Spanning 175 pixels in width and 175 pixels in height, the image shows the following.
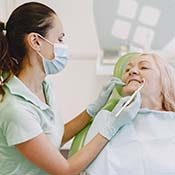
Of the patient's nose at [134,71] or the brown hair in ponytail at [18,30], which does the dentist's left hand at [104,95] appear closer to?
the patient's nose at [134,71]

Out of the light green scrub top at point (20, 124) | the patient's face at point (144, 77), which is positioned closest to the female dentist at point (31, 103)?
the light green scrub top at point (20, 124)

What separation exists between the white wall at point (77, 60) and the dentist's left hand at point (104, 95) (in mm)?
720

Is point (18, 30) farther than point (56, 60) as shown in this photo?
No

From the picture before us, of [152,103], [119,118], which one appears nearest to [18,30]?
[119,118]

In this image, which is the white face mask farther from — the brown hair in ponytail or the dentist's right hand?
the dentist's right hand

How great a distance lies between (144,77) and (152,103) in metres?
0.13

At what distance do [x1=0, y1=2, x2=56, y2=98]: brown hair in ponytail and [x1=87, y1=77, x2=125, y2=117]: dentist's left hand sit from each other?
448mm

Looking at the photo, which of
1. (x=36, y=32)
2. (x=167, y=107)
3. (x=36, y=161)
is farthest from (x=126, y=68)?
(x=36, y=161)

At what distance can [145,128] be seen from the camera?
1.75 meters

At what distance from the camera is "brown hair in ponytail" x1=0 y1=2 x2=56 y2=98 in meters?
1.51

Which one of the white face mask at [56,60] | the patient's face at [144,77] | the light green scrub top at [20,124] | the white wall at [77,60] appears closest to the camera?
the light green scrub top at [20,124]

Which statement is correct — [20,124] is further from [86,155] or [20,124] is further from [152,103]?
[152,103]

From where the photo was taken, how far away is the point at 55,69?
1.63m

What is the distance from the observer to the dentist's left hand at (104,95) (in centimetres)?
183
